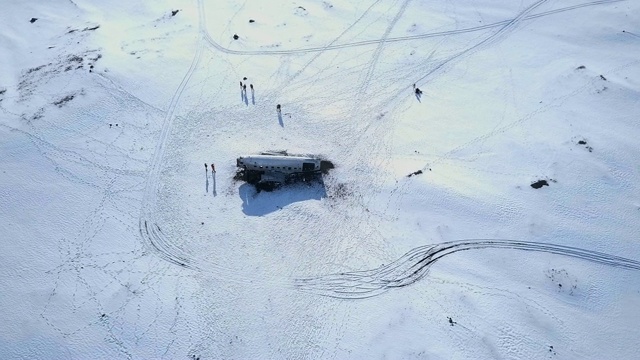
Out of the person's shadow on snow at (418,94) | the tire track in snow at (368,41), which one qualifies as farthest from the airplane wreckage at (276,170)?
the tire track in snow at (368,41)

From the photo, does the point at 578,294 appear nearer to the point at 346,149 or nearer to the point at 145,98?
the point at 346,149

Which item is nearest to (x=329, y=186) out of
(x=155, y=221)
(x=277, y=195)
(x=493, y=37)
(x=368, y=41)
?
(x=277, y=195)

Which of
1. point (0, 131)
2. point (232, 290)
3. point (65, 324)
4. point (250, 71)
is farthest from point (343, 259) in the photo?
point (0, 131)

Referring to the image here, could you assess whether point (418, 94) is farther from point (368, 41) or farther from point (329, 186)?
point (329, 186)

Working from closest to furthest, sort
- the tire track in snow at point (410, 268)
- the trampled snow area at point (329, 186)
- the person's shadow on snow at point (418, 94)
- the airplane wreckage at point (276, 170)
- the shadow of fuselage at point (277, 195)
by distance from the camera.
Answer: the trampled snow area at point (329, 186) < the tire track in snow at point (410, 268) < the shadow of fuselage at point (277, 195) < the airplane wreckage at point (276, 170) < the person's shadow on snow at point (418, 94)

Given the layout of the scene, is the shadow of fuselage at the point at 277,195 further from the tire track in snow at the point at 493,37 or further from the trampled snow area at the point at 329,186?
the tire track in snow at the point at 493,37
